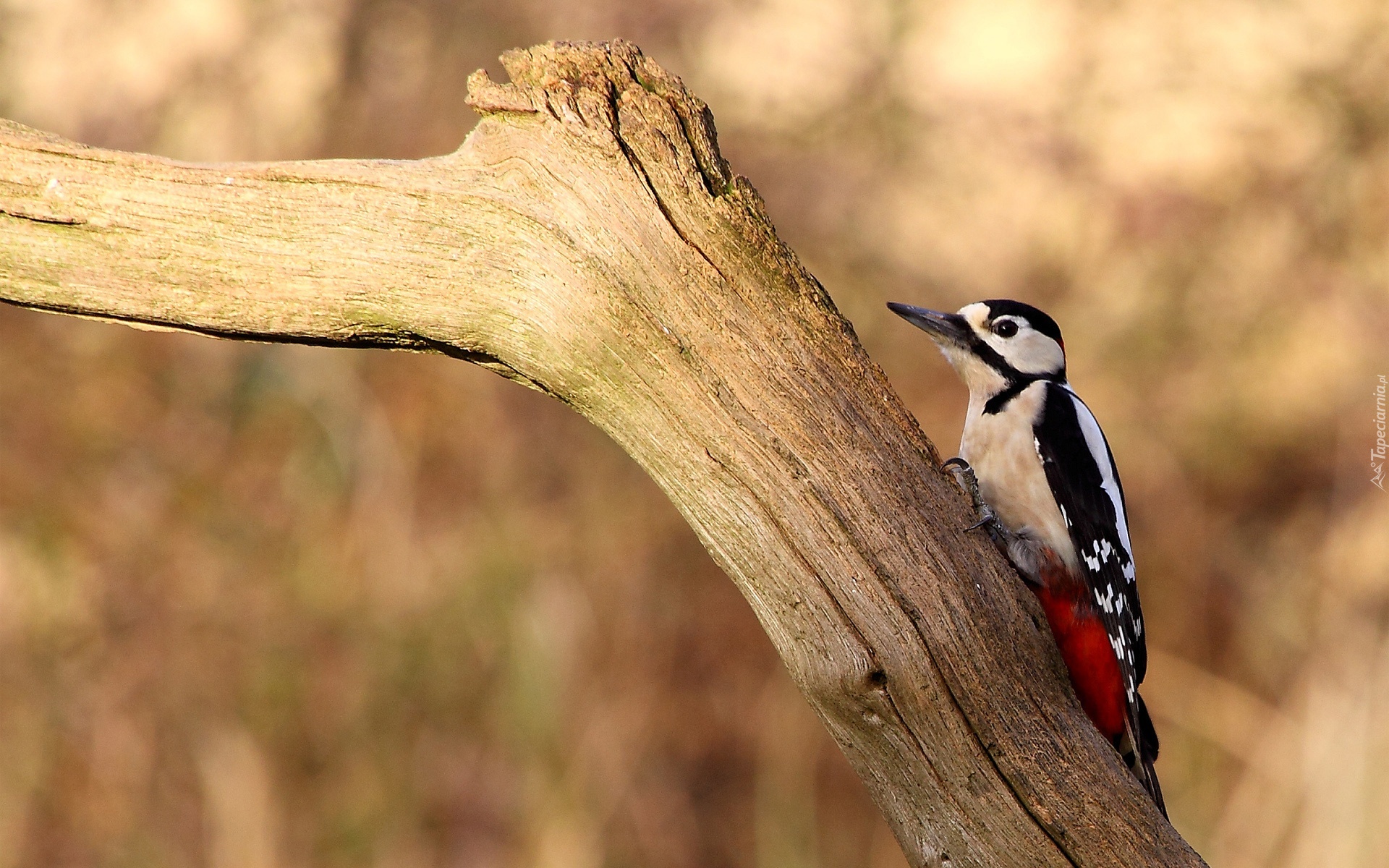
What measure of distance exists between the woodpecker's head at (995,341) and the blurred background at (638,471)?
8.54 ft

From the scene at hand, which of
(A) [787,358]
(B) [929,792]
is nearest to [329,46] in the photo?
(A) [787,358]

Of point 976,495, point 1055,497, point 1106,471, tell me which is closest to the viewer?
point 976,495

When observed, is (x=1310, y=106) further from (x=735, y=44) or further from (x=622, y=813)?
(x=622, y=813)

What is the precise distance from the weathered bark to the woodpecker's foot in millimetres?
592

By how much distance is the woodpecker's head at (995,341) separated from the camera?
326 centimetres

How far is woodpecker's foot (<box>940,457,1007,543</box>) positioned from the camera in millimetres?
2777

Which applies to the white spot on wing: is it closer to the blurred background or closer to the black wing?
the black wing

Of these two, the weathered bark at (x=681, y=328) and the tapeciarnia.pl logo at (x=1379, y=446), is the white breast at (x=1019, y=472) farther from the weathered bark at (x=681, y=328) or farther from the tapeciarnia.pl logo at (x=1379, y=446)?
the tapeciarnia.pl logo at (x=1379, y=446)

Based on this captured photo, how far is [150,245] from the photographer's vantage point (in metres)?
2.13

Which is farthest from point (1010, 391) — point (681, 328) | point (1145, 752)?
point (681, 328)

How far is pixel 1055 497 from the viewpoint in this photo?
119 inches

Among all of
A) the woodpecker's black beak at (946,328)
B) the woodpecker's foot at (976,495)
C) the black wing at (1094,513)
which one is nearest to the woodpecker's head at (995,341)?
the woodpecker's black beak at (946,328)

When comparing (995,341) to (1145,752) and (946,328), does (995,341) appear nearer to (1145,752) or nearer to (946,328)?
(946,328)

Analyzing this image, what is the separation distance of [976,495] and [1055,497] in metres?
0.34
